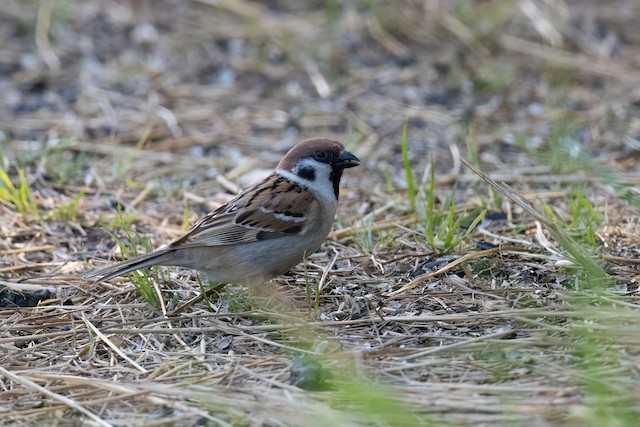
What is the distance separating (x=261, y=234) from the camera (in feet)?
13.4

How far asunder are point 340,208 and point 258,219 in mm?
1060

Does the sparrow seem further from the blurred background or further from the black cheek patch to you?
the blurred background

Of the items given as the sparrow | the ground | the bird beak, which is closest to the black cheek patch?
the sparrow

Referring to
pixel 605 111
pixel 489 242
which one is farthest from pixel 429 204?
pixel 605 111

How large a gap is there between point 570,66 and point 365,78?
5.08ft

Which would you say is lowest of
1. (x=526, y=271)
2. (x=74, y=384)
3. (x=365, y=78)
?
(x=74, y=384)

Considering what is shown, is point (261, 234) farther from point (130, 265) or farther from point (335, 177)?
point (130, 265)

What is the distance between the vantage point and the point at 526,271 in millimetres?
3926

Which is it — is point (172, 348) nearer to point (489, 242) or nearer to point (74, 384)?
point (74, 384)

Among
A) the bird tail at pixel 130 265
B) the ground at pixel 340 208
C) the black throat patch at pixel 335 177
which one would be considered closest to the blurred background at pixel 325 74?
the ground at pixel 340 208

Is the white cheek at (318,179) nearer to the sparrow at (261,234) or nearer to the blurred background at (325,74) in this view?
the sparrow at (261,234)

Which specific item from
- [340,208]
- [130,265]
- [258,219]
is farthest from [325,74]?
[130,265]

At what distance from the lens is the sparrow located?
13.2ft

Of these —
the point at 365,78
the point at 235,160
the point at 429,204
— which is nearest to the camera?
the point at 429,204
